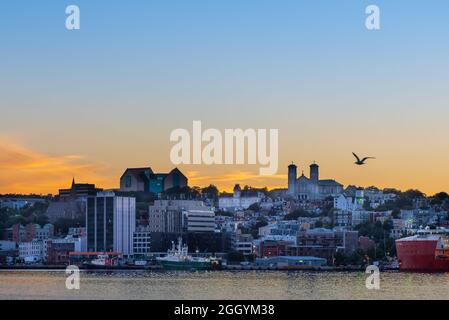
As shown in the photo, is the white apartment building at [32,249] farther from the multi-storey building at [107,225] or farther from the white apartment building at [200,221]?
the white apartment building at [200,221]

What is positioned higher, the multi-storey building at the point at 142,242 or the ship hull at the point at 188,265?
the multi-storey building at the point at 142,242

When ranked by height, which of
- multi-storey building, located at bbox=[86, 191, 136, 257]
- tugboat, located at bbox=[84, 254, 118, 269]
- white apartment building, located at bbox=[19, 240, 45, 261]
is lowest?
tugboat, located at bbox=[84, 254, 118, 269]

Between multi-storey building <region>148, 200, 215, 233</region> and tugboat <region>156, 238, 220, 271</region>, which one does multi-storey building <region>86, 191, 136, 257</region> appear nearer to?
multi-storey building <region>148, 200, 215, 233</region>

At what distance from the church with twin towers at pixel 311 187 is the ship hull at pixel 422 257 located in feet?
141

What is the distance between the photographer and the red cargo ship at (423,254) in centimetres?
5694

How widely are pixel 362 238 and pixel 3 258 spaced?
1998 centimetres

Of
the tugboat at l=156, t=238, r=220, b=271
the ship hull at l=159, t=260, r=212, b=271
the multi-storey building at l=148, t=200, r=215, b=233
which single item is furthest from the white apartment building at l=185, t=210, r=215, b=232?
the ship hull at l=159, t=260, r=212, b=271

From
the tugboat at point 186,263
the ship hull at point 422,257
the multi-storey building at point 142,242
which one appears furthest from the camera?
the multi-storey building at point 142,242

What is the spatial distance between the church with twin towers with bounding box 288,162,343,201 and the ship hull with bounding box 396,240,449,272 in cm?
4295

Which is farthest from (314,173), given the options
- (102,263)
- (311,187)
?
(102,263)

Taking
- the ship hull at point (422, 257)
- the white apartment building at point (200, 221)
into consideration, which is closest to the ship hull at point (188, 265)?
the ship hull at point (422, 257)

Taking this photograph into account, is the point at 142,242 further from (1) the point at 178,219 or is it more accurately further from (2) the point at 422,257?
(2) the point at 422,257

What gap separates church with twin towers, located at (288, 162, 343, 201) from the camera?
341 ft
